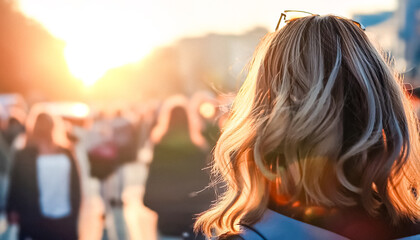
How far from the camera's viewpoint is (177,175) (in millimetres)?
3936

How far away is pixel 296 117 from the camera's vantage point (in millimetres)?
1023

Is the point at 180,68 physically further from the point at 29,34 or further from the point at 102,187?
the point at 29,34

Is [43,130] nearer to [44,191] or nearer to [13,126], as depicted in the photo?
[44,191]

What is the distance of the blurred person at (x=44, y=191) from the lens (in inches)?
163

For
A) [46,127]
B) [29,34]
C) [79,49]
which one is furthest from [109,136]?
[29,34]

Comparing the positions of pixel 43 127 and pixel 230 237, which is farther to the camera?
pixel 43 127

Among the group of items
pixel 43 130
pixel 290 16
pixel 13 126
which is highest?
pixel 290 16

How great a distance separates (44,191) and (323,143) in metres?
3.65

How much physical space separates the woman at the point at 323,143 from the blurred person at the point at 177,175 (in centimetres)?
A: 261

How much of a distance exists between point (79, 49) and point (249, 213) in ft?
18.7

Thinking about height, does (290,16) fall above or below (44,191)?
above

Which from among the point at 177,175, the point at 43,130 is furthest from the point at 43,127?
the point at 177,175

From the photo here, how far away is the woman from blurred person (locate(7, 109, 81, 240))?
3.35 m

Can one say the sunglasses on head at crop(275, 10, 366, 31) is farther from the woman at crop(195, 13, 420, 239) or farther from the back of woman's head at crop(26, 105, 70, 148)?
the back of woman's head at crop(26, 105, 70, 148)
